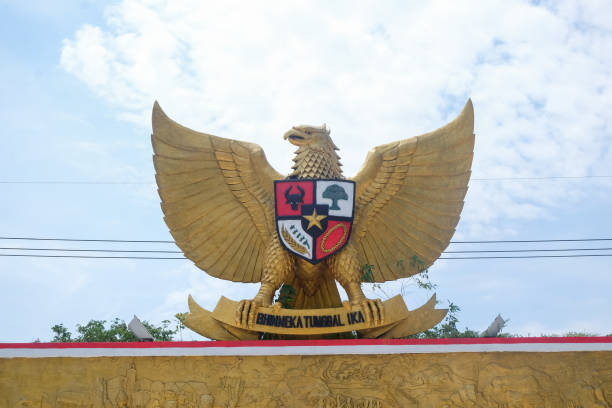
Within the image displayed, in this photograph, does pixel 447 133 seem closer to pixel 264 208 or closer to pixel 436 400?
pixel 264 208

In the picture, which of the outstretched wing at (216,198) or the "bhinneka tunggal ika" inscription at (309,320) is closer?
the "bhinneka tunggal ika" inscription at (309,320)

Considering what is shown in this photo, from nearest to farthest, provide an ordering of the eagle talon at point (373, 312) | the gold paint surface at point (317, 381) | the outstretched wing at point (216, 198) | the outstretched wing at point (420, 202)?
the gold paint surface at point (317, 381) < the eagle talon at point (373, 312) < the outstretched wing at point (216, 198) < the outstretched wing at point (420, 202)

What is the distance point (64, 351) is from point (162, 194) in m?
2.64

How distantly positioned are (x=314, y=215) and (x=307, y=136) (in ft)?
4.71

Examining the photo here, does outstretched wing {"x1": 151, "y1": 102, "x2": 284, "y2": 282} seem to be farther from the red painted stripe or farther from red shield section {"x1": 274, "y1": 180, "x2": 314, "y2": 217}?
the red painted stripe

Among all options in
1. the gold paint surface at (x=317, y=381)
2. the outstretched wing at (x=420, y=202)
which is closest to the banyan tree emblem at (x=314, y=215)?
the outstretched wing at (x=420, y=202)

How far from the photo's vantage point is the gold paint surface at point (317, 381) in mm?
7066

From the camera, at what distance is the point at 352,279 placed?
8289 millimetres

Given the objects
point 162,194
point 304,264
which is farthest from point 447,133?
point 162,194

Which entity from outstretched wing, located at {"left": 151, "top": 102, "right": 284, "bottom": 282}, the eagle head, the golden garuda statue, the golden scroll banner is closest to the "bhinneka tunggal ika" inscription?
the golden scroll banner

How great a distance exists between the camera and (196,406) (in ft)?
23.3

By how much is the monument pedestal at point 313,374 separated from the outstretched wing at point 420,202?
1980 millimetres

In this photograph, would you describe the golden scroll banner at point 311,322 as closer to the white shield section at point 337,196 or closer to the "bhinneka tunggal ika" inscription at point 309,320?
the "bhinneka tunggal ika" inscription at point 309,320

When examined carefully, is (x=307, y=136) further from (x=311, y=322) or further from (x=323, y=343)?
(x=323, y=343)
